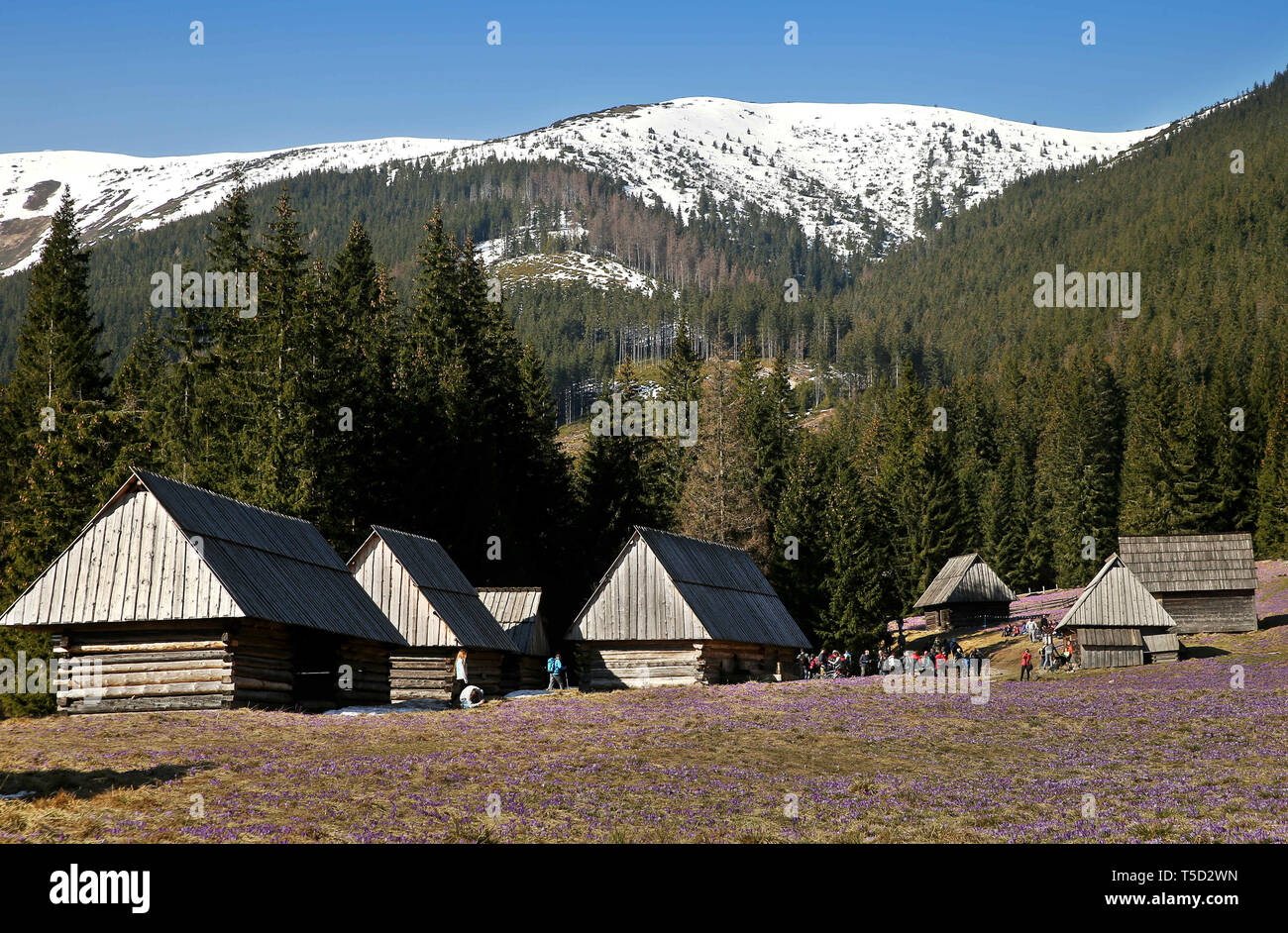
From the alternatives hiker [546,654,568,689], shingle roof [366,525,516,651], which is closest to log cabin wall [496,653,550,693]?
shingle roof [366,525,516,651]

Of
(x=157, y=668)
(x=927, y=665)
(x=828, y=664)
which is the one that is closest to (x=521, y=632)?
(x=828, y=664)

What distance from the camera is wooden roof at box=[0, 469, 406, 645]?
3253cm

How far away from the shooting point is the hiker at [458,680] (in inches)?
1618

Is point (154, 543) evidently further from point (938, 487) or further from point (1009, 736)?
point (938, 487)

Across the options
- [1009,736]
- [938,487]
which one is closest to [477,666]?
[1009,736]

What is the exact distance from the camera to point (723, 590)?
175 feet

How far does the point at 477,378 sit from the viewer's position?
2842 inches

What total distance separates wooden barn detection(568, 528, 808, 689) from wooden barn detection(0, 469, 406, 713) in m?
16.0

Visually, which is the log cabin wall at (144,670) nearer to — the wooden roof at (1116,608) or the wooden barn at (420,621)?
the wooden barn at (420,621)

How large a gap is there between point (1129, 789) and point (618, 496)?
186 feet

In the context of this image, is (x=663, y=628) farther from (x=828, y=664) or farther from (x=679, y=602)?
(x=828, y=664)

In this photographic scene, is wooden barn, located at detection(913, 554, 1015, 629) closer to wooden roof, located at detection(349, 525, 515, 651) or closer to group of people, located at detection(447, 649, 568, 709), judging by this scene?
group of people, located at detection(447, 649, 568, 709)
